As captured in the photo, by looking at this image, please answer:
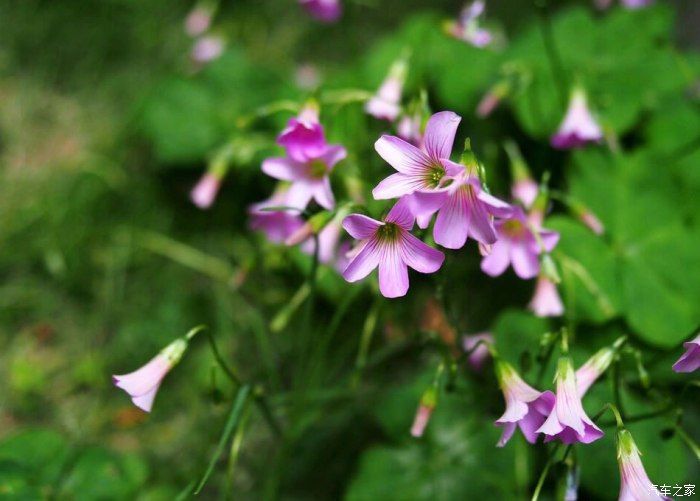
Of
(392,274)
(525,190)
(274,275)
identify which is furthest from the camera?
(274,275)

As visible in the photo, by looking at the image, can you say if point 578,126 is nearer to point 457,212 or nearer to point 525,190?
point 525,190

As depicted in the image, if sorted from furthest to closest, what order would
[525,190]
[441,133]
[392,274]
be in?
[525,190], [392,274], [441,133]

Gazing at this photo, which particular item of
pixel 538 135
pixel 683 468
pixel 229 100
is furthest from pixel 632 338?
pixel 229 100

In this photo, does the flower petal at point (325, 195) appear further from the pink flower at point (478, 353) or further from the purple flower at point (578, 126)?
the purple flower at point (578, 126)

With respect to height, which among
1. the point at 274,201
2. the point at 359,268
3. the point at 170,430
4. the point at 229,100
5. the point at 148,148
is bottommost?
the point at 170,430

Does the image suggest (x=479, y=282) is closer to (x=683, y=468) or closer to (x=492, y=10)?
(x=683, y=468)

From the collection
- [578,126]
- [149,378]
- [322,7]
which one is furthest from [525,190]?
[149,378]

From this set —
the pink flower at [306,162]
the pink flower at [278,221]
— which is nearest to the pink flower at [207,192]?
the pink flower at [278,221]
